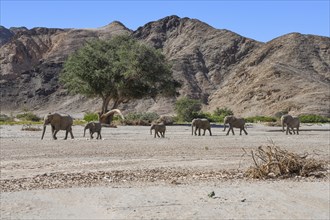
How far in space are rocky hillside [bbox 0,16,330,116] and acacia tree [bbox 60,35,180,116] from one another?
26405mm

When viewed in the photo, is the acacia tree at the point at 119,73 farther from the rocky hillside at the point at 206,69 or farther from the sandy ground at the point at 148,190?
the sandy ground at the point at 148,190

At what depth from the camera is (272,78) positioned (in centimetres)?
8594

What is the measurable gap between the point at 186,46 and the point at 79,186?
323 ft

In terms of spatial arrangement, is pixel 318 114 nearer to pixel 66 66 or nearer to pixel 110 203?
pixel 66 66

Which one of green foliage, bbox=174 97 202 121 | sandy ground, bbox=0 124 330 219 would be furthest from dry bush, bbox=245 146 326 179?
green foliage, bbox=174 97 202 121

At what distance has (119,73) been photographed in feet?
174

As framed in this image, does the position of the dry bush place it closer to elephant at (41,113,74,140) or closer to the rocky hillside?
elephant at (41,113,74,140)

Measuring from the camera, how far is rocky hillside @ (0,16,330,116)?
82.7m

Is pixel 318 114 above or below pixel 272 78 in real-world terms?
below

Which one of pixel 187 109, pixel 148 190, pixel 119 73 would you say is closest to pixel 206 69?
pixel 187 109

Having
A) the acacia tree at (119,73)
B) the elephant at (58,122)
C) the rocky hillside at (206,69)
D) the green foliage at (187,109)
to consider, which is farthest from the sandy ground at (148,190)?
the rocky hillside at (206,69)

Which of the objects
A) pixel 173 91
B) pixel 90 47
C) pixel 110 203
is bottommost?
pixel 110 203

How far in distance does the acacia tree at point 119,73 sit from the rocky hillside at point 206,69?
86.6ft

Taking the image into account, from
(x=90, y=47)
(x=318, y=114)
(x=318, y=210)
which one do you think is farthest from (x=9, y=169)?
(x=318, y=114)
